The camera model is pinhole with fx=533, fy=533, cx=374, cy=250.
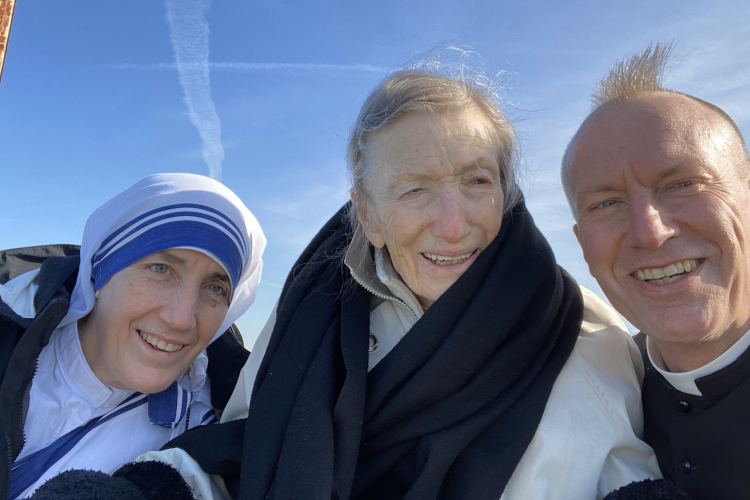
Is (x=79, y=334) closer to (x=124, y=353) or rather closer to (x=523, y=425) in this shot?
(x=124, y=353)

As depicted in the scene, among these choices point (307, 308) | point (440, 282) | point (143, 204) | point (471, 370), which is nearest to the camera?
point (471, 370)

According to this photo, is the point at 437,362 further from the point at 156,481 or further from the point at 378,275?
the point at 156,481

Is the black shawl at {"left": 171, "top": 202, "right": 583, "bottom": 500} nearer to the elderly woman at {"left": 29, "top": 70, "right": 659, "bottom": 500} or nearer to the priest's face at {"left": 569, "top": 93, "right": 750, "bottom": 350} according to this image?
the elderly woman at {"left": 29, "top": 70, "right": 659, "bottom": 500}

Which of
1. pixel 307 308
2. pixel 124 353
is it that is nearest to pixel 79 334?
pixel 124 353

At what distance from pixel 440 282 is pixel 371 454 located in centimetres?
76

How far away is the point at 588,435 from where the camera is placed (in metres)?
1.93

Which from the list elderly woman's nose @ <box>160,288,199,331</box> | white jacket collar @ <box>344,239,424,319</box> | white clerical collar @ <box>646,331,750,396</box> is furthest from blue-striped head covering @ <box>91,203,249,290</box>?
white clerical collar @ <box>646,331,750,396</box>

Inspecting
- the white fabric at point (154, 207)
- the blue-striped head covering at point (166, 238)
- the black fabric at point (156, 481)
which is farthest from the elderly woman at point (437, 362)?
the white fabric at point (154, 207)

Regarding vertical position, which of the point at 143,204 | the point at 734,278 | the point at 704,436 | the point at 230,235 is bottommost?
the point at 704,436

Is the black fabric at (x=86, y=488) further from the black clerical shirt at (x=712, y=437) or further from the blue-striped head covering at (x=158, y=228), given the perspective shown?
the black clerical shirt at (x=712, y=437)

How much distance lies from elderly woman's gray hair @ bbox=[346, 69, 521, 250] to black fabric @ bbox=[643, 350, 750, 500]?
1.05m

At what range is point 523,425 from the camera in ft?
6.43

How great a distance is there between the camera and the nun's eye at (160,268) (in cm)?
265

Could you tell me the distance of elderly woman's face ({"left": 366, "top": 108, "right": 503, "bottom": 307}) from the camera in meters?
2.27
